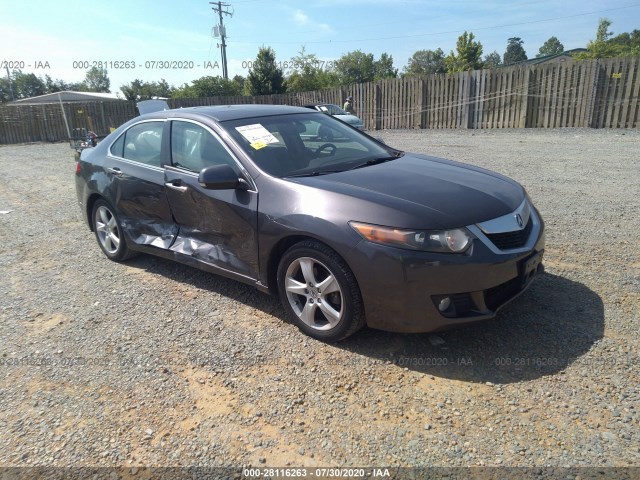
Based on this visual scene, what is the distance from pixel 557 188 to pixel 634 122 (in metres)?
10.7

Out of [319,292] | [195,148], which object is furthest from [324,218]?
[195,148]

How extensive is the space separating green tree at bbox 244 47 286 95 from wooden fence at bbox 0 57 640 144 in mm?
10524

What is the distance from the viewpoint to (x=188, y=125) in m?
4.29

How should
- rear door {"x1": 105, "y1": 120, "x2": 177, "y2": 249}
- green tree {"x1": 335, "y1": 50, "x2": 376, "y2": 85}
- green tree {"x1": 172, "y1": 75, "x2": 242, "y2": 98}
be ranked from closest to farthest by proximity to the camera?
rear door {"x1": 105, "y1": 120, "x2": 177, "y2": 249}
green tree {"x1": 172, "y1": 75, "x2": 242, "y2": 98}
green tree {"x1": 335, "y1": 50, "x2": 376, "y2": 85}

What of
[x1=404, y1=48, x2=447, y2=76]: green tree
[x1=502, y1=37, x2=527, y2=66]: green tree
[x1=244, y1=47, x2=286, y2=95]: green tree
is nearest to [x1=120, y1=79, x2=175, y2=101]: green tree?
[x1=244, y1=47, x2=286, y2=95]: green tree

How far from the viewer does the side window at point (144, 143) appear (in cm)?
451

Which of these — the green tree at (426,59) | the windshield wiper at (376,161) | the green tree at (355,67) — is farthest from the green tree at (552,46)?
the windshield wiper at (376,161)

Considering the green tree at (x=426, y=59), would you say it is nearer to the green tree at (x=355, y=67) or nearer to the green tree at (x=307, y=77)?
the green tree at (x=355, y=67)

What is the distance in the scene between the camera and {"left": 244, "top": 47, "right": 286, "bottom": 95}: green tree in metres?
35.8

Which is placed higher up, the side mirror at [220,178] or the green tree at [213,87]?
the green tree at [213,87]

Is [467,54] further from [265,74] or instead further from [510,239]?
[510,239]

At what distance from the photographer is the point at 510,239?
3.11 meters

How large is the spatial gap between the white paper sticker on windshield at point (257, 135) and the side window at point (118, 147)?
1737 mm

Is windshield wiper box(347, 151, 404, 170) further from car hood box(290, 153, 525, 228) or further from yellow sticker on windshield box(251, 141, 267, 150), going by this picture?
yellow sticker on windshield box(251, 141, 267, 150)
